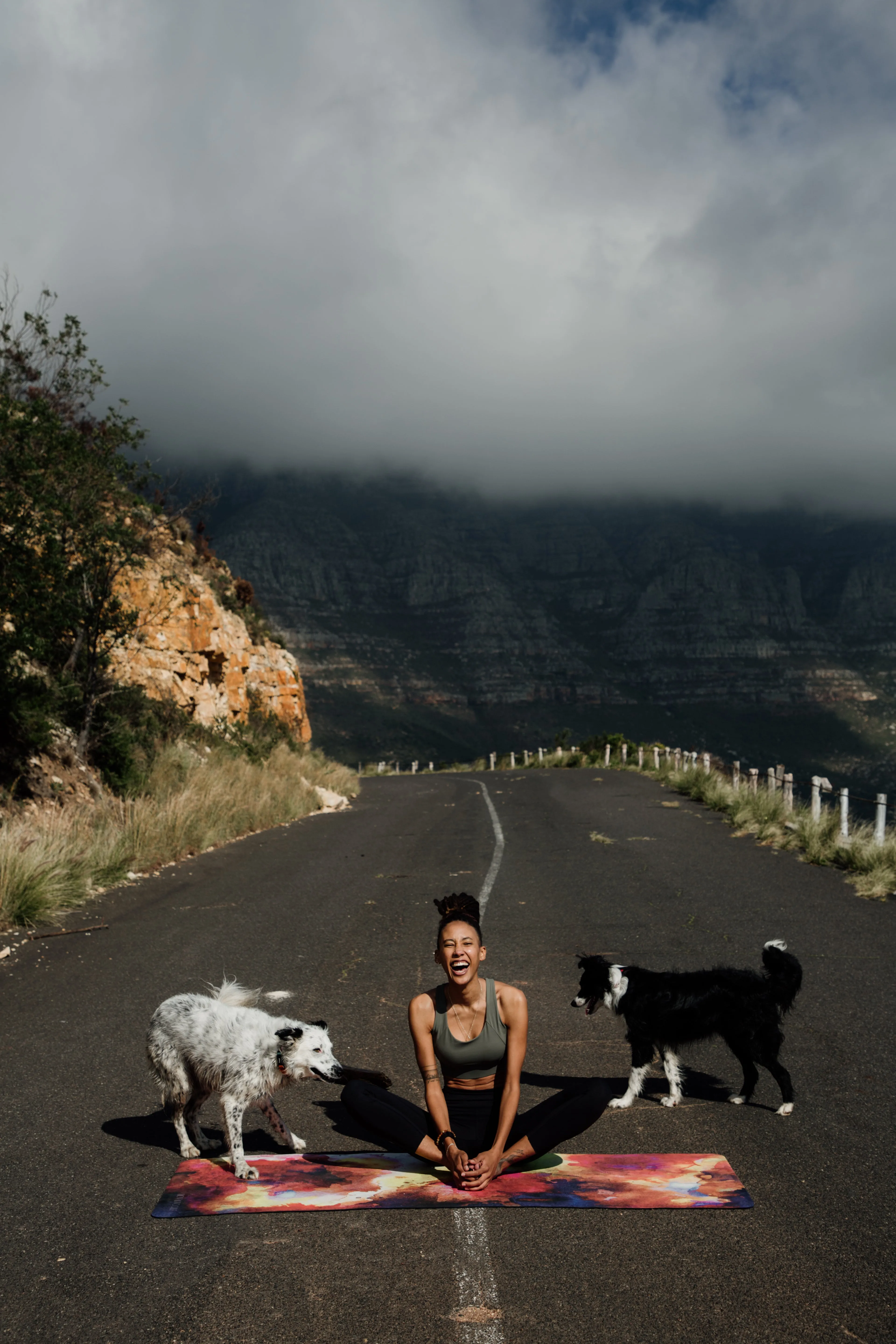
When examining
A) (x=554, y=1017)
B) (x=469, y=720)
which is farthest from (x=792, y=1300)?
(x=469, y=720)

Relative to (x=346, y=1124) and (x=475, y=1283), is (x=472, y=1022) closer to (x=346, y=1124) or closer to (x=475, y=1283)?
(x=475, y=1283)

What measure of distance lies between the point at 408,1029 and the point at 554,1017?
1.14 metres

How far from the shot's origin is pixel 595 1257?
3.70m

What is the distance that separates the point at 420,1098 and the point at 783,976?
2.26 meters

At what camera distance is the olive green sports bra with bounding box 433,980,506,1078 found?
4.52 meters

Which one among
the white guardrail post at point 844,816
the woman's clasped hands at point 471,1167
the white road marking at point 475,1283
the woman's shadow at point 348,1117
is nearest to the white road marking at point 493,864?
the woman's shadow at point 348,1117

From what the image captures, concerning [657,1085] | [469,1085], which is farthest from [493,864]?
[469,1085]

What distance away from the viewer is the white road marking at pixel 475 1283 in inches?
126

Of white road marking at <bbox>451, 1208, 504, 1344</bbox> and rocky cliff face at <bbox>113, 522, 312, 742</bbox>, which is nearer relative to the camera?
white road marking at <bbox>451, 1208, 504, 1344</bbox>

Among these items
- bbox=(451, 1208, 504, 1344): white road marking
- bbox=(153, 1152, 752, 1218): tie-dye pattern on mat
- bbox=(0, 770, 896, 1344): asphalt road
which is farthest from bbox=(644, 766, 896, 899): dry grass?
bbox=(451, 1208, 504, 1344): white road marking

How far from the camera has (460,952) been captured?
435 cm

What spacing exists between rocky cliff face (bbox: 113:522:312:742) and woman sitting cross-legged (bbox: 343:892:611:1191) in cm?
1581

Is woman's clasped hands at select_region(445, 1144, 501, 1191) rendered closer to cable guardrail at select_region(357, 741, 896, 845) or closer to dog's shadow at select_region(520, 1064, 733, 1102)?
dog's shadow at select_region(520, 1064, 733, 1102)

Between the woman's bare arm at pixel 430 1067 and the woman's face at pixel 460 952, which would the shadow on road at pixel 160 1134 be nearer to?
the woman's bare arm at pixel 430 1067
